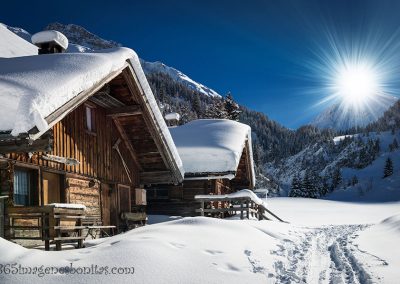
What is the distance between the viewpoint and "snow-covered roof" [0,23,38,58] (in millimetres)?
17077

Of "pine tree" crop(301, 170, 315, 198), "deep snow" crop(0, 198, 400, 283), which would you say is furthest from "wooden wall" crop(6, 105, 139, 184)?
"pine tree" crop(301, 170, 315, 198)

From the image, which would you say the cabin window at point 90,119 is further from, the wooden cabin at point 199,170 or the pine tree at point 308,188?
the pine tree at point 308,188

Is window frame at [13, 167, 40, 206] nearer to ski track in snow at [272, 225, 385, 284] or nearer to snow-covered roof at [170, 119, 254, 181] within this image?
ski track in snow at [272, 225, 385, 284]

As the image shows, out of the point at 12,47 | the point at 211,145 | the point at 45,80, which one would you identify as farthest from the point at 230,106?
the point at 45,80

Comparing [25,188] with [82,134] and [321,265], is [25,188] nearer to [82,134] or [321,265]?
[82,134]

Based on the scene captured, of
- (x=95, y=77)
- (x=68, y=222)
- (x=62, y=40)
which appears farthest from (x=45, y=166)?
(x=62, y=40)

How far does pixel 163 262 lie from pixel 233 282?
1078mm

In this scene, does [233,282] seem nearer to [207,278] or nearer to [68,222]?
[207,278]

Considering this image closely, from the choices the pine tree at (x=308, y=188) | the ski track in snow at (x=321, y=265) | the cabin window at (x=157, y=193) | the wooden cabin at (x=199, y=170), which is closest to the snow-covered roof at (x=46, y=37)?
the wooden cabin at (x=199, y=170)

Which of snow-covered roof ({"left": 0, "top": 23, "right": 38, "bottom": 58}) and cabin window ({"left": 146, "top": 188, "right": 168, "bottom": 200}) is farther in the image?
cabin window ({"left": 146, "top": 188, "right": 168, "bottom": 200})

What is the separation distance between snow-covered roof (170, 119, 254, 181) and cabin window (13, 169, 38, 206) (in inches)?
411

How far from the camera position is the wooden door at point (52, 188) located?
1248 centimetres

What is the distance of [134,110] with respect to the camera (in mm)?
15086

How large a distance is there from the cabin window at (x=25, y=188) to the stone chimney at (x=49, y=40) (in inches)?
202
